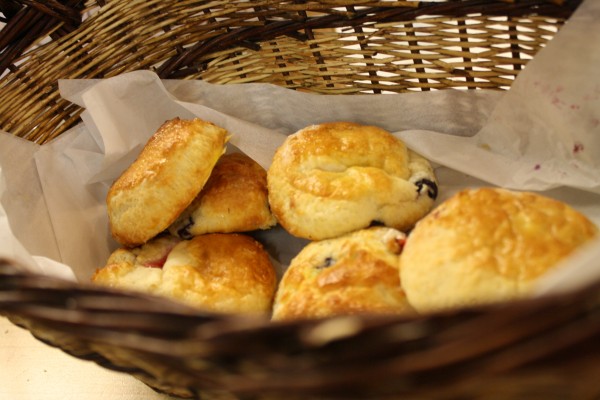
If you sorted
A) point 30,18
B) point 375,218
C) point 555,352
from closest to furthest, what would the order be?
point 555,352 → point 375,218 → point 30,18

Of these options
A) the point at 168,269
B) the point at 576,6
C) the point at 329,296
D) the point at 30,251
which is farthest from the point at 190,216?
the point at 576,6

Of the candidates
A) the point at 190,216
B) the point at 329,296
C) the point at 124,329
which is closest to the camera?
the point at 124,329

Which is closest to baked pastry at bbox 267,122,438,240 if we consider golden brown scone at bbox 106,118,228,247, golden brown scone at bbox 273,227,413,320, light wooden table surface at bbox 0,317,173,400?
golden brown scone at bbox 273,227,413,320

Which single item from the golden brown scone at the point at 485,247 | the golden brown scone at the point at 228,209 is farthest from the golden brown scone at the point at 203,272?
the golden brown scone at the point at 485,247

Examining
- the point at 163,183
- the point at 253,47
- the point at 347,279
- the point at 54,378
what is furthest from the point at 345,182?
the point at 54,378

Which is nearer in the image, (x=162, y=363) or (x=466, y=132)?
(x=162, y=363)

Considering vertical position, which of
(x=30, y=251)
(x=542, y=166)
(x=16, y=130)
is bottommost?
(x=542, y=166)

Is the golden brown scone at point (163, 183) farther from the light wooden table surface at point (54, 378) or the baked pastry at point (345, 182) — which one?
the light wooden table surface at point (54, 378)

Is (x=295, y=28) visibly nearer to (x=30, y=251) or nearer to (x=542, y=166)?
(x=542, y=166)
